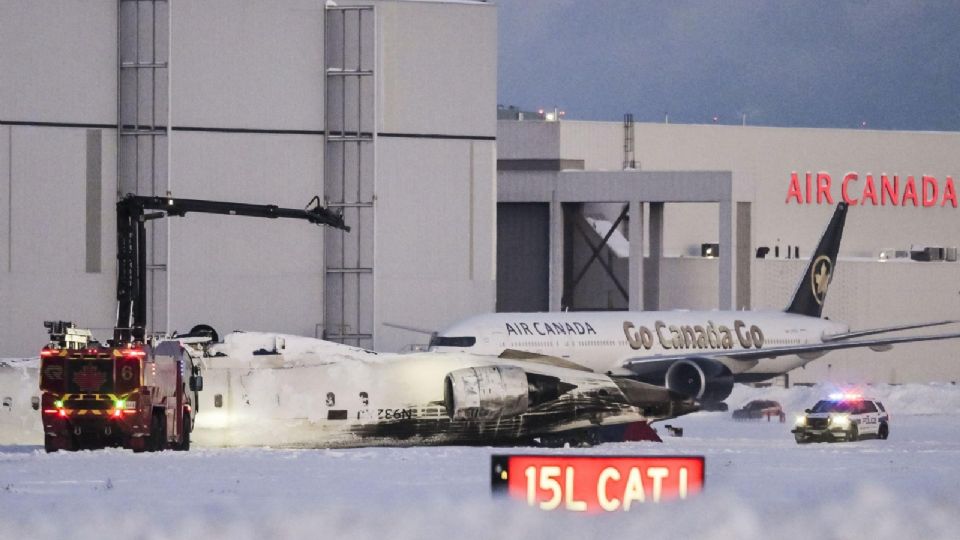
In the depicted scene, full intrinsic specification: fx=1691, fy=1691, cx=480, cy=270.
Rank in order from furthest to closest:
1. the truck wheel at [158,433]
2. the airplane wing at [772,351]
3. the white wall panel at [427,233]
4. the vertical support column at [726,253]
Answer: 1. the vertical support column at [726,253]
2. the white wall panel at [427,233]
3. the airplane wing at [772,351]
4. the truck wheel at [158,433]

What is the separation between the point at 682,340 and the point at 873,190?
5087cm

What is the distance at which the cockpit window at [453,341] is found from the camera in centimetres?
6150

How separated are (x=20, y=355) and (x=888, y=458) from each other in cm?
3968

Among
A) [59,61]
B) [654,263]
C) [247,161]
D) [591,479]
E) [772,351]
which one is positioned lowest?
[772,351]

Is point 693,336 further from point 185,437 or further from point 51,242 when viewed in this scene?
point 185,437

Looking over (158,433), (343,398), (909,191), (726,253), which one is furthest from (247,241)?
(909,191)

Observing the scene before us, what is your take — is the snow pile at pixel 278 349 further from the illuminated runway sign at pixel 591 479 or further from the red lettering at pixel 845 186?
the red lettering at pixel 845 186

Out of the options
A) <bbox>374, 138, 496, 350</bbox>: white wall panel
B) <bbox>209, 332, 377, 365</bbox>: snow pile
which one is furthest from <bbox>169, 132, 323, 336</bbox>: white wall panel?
<bbox>209, 332, 377, 365</bbox>: snow pile

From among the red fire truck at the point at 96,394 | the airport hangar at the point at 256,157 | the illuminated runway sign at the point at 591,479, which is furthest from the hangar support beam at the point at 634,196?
the illuminated runway sign at the point at 591,479

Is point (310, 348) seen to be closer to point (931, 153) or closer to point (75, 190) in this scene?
point (75, 190)

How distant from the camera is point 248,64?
6531cm

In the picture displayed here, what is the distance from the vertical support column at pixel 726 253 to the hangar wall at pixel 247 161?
21122 millimetres

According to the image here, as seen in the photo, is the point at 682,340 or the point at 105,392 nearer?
the point at 105,392

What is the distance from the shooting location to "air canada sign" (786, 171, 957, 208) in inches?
4461
